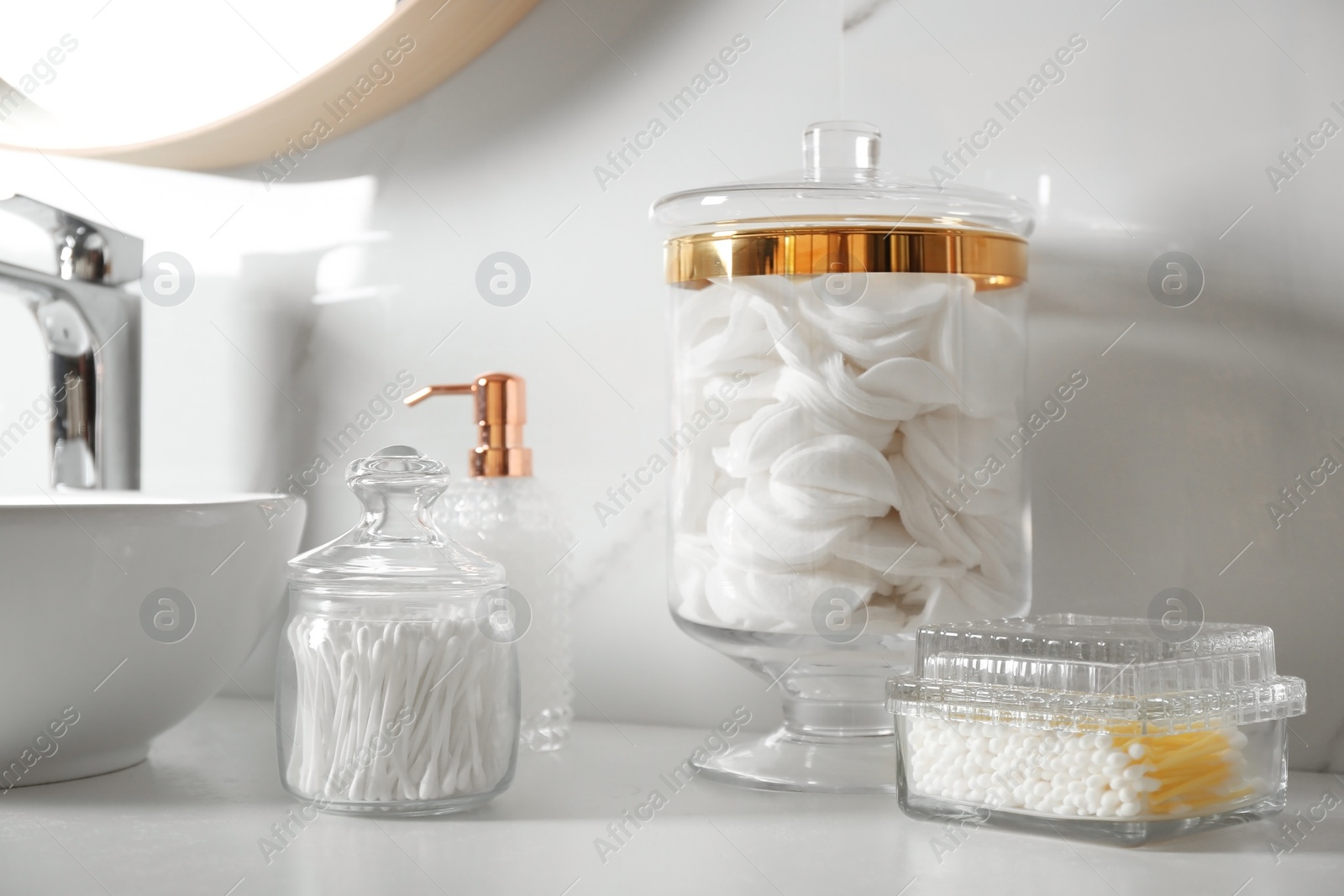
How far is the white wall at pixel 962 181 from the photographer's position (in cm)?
60

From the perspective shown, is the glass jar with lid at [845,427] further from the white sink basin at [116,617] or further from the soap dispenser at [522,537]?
the white sink basin at [116,617]

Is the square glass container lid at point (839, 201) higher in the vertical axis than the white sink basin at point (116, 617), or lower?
higher

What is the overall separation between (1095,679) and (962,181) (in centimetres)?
31

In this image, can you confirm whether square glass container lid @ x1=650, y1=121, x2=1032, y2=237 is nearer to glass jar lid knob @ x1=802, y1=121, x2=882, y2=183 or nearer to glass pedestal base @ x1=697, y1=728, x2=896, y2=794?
glass jar lid knob @ x1=802, y1=121, x2=882, y2=183

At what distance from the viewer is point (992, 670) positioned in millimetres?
468

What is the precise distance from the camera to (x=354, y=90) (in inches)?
32.6

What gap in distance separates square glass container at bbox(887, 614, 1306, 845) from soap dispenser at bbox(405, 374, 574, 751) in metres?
0.24

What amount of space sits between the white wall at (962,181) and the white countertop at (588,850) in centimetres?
14

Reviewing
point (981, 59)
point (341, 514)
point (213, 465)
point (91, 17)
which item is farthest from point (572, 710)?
point (91, 17)

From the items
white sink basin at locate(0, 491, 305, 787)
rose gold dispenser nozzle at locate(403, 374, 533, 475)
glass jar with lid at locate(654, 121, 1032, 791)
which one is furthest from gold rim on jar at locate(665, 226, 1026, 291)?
white sink basin at locate(0, 491, 305, 787)

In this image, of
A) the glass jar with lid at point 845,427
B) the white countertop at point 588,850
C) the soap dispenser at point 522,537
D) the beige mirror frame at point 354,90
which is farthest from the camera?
the beige mirror frame at point 354,90

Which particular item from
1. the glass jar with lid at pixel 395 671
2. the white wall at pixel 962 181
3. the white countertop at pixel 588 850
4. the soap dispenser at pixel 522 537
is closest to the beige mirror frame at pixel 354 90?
the white wall at pixel 962 181

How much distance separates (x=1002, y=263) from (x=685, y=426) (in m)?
0.17

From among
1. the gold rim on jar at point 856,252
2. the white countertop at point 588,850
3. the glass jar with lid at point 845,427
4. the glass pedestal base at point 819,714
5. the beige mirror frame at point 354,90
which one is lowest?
the white countertop at point 588,850
